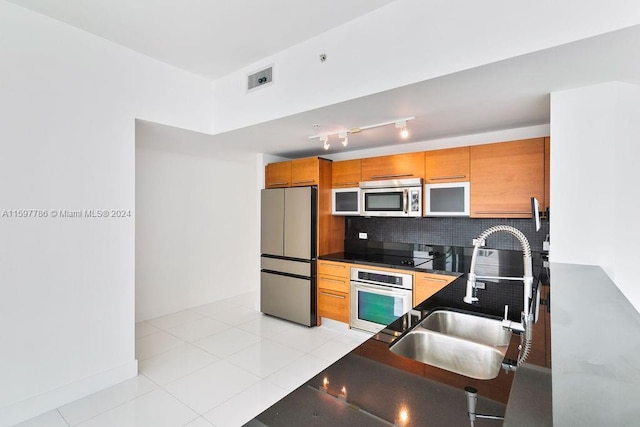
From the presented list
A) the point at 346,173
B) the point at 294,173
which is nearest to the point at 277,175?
the point at 294,173

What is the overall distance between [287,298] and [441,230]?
6.65 ft

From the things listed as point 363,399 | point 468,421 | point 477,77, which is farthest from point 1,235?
point 477,77

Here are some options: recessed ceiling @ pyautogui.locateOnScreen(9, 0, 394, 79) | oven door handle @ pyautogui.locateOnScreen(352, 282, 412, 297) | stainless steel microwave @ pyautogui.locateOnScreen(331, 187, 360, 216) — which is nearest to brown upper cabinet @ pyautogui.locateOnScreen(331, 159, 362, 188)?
stainless steel microwave @ pyautogui.locateOnScreen(331, 187, 360, 216)

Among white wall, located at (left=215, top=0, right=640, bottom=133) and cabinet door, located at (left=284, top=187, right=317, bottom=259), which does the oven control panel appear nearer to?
cabinet door, located at (left=284, top=187, right=317, bottom=259)

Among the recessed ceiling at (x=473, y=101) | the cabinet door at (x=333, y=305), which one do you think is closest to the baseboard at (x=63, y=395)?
the cabinet door at (x=333, y=305)

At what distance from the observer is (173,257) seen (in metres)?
4.32

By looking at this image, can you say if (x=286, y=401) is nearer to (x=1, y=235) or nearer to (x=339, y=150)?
(x=1, y=235)

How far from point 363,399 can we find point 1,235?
2.59 meters

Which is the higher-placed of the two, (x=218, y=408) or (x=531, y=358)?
(x=531, y=358)

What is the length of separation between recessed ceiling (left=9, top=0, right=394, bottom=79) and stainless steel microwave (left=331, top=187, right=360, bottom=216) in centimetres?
174

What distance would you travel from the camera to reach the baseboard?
2.06m

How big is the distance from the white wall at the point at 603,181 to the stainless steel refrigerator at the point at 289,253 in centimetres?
238

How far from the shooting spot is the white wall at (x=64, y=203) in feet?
6.86

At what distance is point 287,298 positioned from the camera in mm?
3893
